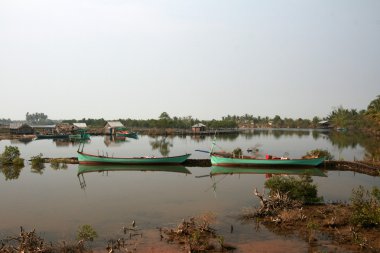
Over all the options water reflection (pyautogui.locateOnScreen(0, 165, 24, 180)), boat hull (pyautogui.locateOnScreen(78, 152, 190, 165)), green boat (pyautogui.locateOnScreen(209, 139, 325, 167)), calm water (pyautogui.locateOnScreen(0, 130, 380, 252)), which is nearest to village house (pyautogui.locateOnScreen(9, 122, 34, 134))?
water reflection (pyautogui.locateOnScreen(0, 165, 24, 180))

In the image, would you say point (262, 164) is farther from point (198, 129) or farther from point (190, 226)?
point (198, 129)

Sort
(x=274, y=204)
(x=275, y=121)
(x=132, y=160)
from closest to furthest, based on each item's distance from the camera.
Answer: (x=274, y=204)
(x=132, y=160)
(x=275, y=121)

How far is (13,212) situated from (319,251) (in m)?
15.5

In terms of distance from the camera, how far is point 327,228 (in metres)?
13.5

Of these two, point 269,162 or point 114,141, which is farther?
point 114,141

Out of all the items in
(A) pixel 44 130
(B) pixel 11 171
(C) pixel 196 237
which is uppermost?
(A) pixel 44 130

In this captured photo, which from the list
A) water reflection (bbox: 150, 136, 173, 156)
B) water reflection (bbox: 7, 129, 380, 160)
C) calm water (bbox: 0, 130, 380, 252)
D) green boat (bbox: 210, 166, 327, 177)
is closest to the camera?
calm water (bbox: 0, 130, 380, 252)

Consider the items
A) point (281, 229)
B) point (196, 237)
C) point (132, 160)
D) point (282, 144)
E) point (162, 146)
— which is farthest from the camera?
point (282, 144)

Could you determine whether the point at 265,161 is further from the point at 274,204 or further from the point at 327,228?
the point at 327,228

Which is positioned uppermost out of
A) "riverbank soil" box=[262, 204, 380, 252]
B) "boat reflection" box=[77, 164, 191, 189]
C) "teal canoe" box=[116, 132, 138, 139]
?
"teal canoe" box=[116, 132, 138, 139]

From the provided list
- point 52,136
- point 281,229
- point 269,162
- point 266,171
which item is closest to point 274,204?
point 281,229

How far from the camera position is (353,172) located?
2883cm

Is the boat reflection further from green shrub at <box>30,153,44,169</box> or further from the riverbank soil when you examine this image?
the riverbank soil

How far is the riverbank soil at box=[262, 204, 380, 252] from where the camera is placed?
466 inches
